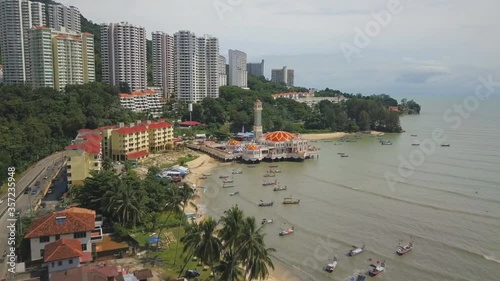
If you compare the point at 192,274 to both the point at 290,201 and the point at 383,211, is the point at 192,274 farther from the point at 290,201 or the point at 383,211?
the point at 383,211

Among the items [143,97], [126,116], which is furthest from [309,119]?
[126,116]

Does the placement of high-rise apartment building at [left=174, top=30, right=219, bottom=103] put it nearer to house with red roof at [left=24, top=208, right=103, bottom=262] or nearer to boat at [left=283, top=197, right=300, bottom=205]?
boat at [left=283, top=197, right=300, bottom=205]

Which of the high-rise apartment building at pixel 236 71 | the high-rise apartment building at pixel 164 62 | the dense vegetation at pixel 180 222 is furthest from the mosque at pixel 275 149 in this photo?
the high-rise apartment building at pixel 236 71

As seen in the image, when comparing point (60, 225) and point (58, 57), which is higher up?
point (58, 57)

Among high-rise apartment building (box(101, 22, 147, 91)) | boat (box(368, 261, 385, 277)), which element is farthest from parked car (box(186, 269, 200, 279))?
high-rise apartment building (box(101, 22, 147, 91))

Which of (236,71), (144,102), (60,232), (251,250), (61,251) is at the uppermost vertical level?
(236,71)

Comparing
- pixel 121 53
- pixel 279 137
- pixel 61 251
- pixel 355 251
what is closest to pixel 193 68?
pixel 121 53

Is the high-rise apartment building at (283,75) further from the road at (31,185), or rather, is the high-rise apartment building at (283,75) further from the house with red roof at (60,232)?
the house with red roof at (60,232)
